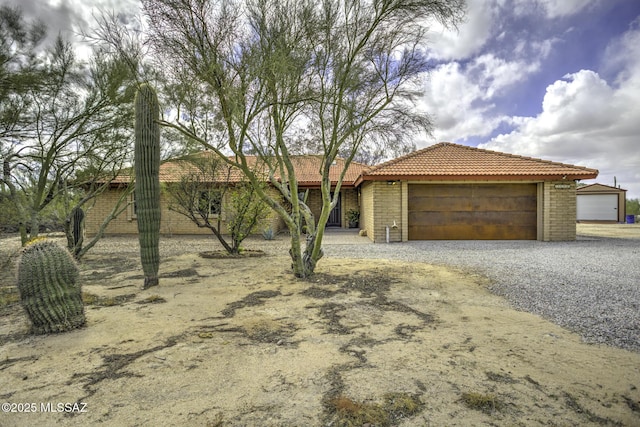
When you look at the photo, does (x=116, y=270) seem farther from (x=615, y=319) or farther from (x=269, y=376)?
(x=615, y=319)

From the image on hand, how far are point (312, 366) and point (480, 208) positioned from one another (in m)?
11.6

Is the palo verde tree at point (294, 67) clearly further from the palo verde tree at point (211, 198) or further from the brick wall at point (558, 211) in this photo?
the brick wall at point (558, 211)

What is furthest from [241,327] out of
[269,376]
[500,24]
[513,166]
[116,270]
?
[513,166]

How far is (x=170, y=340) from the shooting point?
378 centimetres

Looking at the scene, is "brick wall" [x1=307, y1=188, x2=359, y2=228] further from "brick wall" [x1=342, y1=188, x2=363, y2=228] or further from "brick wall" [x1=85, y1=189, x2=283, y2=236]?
"brick wall" [x1=85, y1=189, x2=283, y2=236]

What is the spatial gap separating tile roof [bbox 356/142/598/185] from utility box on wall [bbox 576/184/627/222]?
16616mm

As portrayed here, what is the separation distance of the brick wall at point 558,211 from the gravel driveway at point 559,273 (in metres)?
0.60

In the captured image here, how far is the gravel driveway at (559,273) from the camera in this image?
4.26m

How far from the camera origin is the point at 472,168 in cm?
1284

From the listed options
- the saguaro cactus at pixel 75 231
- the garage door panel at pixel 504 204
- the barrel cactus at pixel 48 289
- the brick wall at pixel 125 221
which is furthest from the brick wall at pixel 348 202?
the barrel cactus at pixel 48 289

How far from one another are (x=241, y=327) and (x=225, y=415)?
180cm

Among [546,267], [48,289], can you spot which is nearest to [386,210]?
[546,267]

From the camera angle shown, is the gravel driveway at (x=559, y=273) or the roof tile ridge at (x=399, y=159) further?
the roof tile ridge at (x=399, y=159)

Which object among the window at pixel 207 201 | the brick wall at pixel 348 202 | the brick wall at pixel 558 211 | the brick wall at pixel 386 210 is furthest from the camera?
the brick wall at pixel 348 202
